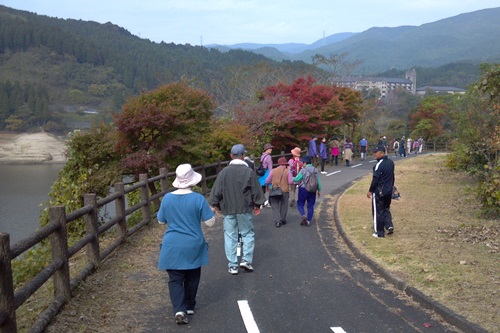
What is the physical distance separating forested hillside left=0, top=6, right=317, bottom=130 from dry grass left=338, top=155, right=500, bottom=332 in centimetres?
7472

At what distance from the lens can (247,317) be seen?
6.06 meters

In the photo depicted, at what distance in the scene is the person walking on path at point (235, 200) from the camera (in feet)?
25.9

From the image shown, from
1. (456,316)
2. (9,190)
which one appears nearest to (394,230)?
(456,316)

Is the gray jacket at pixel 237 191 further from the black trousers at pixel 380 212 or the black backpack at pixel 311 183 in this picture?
the black backpack at pixel 311 183

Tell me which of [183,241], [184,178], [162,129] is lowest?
[183,241]

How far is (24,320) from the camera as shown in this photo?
583 cm

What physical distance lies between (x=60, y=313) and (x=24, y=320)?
38 centimetres

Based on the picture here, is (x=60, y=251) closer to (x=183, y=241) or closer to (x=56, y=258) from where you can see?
(x=56, y=258)

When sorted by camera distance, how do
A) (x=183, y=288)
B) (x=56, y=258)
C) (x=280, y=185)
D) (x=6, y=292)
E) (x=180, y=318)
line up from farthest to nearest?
(x=280, y=185) → (x=56, y=258) → (x=183, y=288) → (x=180, y=318) → (x=6, y=292)

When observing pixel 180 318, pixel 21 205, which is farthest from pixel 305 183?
pixel 21 205

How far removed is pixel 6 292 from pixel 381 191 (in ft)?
23.7

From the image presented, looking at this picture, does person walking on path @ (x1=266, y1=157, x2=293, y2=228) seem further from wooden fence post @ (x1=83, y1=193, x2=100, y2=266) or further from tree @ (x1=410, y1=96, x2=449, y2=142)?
tree @ (x1=410, y1=96, x2=449, y2=142)

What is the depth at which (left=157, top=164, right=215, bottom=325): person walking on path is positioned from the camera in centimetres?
588

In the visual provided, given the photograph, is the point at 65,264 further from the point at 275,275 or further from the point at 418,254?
the point at 418,254
